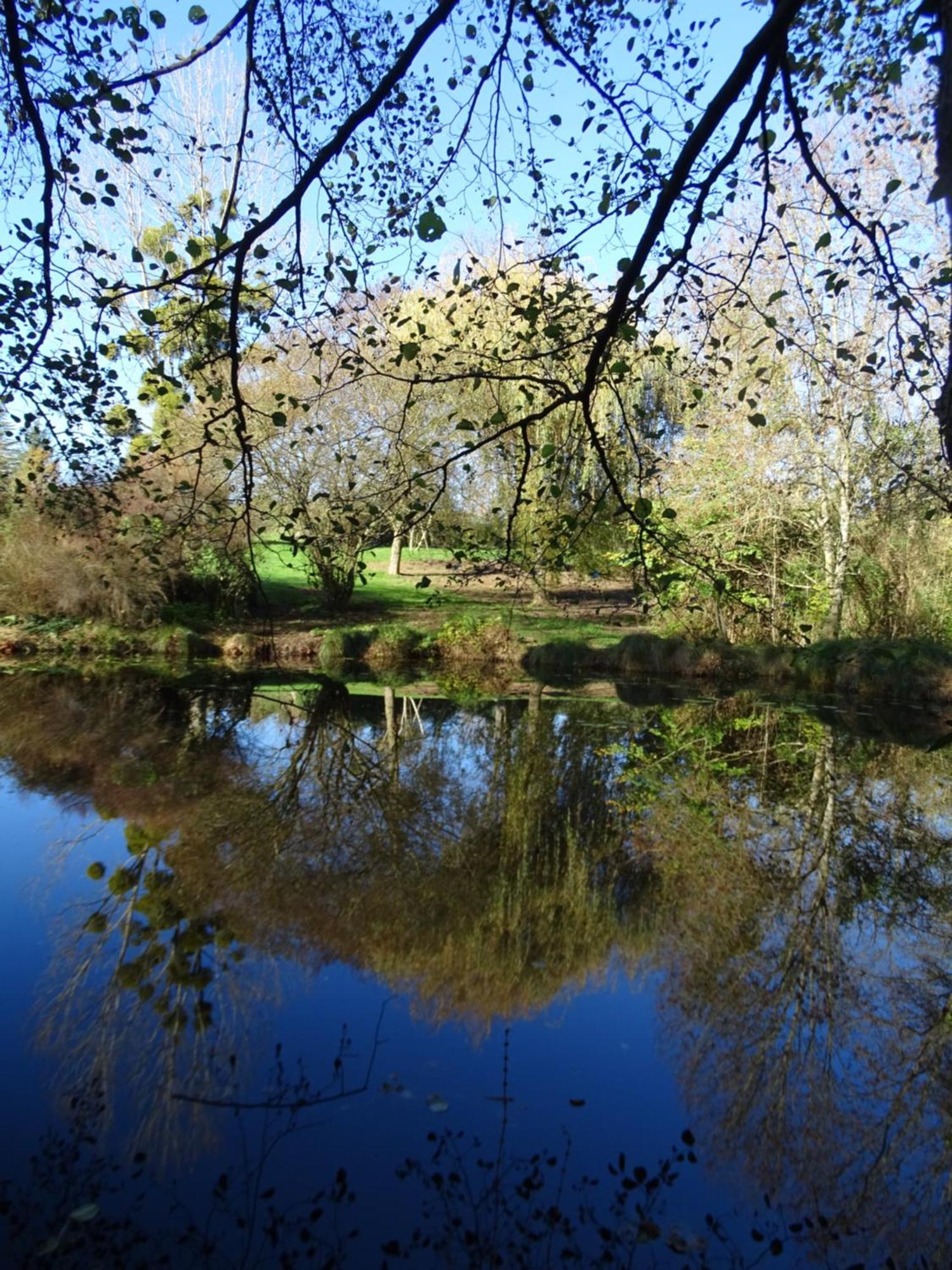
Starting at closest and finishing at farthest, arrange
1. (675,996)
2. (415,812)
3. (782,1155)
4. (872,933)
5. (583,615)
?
(782,1155)
(675,996)
(872,933)
(415,812)
(583,615)

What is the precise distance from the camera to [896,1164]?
11.4 ft

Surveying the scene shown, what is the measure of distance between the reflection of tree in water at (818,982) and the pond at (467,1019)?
0.07ft

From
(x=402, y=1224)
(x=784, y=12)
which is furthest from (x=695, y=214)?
(x=402, y=1224)

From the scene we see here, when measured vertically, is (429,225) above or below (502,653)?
above

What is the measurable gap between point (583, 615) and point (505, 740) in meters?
11.6

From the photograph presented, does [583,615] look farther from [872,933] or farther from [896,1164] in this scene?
[896,1164]

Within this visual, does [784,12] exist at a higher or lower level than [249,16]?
lower

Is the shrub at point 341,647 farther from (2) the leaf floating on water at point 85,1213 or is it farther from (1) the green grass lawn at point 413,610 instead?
(2) the leaf floating on water at point 85,1213

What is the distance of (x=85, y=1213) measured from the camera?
290 cm

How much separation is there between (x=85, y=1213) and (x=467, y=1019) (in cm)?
194

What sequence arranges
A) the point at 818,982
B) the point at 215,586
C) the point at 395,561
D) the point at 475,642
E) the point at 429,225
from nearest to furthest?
the point at 429,225 → the point at 818,982 → the point at 475,642 → the point at 215,586 → the point at 395,561

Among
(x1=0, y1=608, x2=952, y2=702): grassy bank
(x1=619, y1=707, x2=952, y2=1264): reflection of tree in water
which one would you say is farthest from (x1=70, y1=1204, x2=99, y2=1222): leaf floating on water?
(x1=0, y1=608, x2=952, y2=702): grassy bank

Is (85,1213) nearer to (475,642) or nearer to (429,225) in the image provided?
(429,225)

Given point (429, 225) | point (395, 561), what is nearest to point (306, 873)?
point (429, 225)
